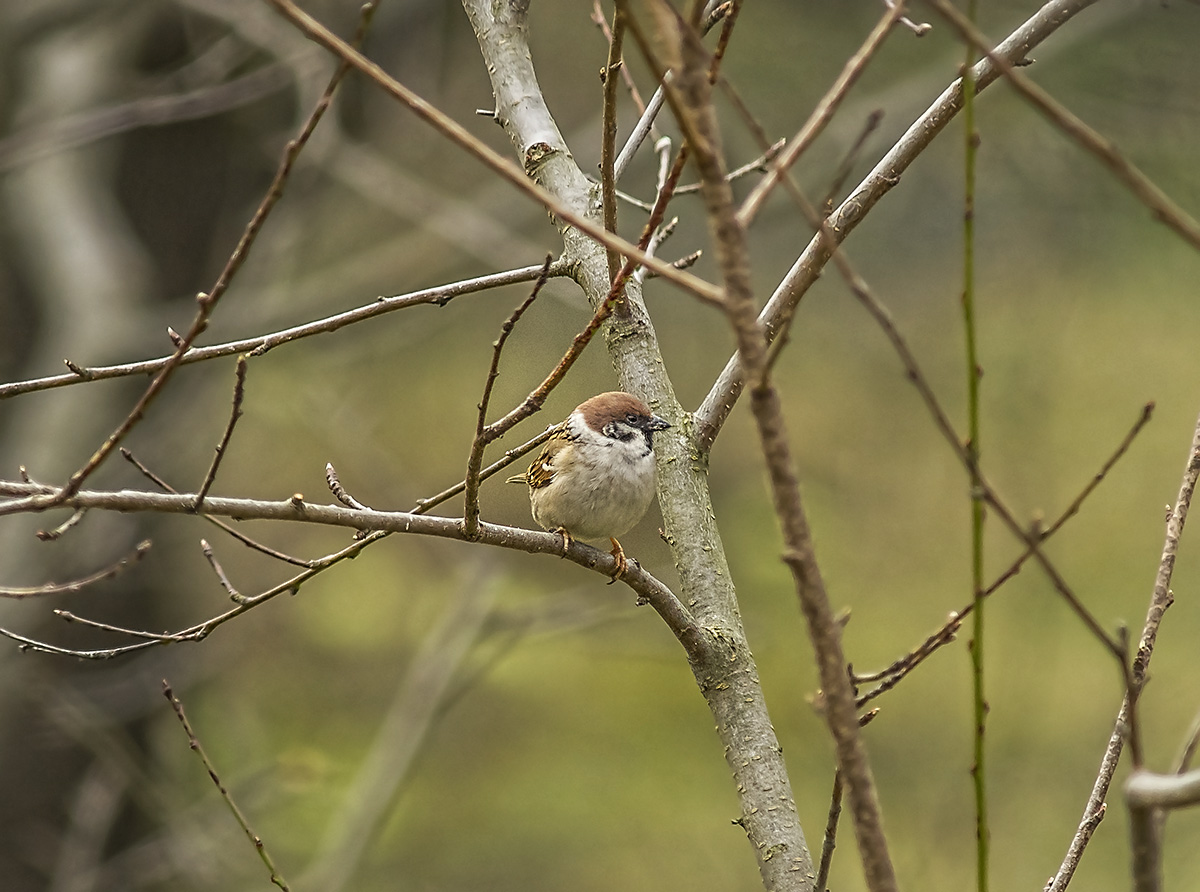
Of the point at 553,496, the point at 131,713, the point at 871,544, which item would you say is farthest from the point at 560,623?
the point at 871,544

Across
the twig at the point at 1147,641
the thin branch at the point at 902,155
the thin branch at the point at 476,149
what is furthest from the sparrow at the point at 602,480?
the thin branch at the point at 476,149

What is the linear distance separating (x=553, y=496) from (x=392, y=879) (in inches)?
228

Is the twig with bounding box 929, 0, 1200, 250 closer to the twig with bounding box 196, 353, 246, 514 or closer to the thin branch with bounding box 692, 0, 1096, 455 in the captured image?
the thin branch with bounding box 692, 0, 1096, 455

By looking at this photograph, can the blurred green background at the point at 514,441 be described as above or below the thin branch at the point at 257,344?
above

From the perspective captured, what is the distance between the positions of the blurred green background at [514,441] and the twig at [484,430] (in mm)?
2054

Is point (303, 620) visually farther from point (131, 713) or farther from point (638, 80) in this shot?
point (638, 80)

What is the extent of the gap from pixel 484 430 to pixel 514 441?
2.32 meters

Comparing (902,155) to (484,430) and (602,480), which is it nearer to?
(484,430)

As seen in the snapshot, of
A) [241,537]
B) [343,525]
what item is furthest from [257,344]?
[343,525]

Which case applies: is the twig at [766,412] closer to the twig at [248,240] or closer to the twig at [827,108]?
the twig at [827,108]

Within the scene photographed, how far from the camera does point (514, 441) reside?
12.5 feet

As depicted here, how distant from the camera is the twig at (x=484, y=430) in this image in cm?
144

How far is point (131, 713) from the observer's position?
582 centimetres

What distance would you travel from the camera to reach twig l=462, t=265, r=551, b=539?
1437 mm
